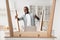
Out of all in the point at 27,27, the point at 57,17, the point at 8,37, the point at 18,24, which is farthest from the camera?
the point at 57,17

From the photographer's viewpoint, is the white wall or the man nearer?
the man

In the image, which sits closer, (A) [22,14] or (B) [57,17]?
(A) [22,14]

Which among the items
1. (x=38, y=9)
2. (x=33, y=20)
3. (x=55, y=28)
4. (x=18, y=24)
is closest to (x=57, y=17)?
(x=55, y=28)

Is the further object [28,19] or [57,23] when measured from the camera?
[57,23]

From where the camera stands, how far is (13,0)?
1.77 m

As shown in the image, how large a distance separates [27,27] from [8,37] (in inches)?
10.3

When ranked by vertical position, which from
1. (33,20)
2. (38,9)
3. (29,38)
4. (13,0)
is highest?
(13,0)

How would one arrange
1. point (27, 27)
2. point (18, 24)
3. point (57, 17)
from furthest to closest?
point (57, 17)
point (18, 24)
point (27, 27)

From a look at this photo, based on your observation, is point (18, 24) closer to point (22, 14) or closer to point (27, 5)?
point (22, 14)

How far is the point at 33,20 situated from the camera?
155cm

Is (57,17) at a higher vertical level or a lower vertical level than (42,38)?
higher

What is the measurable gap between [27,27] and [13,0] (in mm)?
472

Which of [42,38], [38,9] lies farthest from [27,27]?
[38,9]

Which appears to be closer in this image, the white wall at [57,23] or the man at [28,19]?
the man at [28,19]
